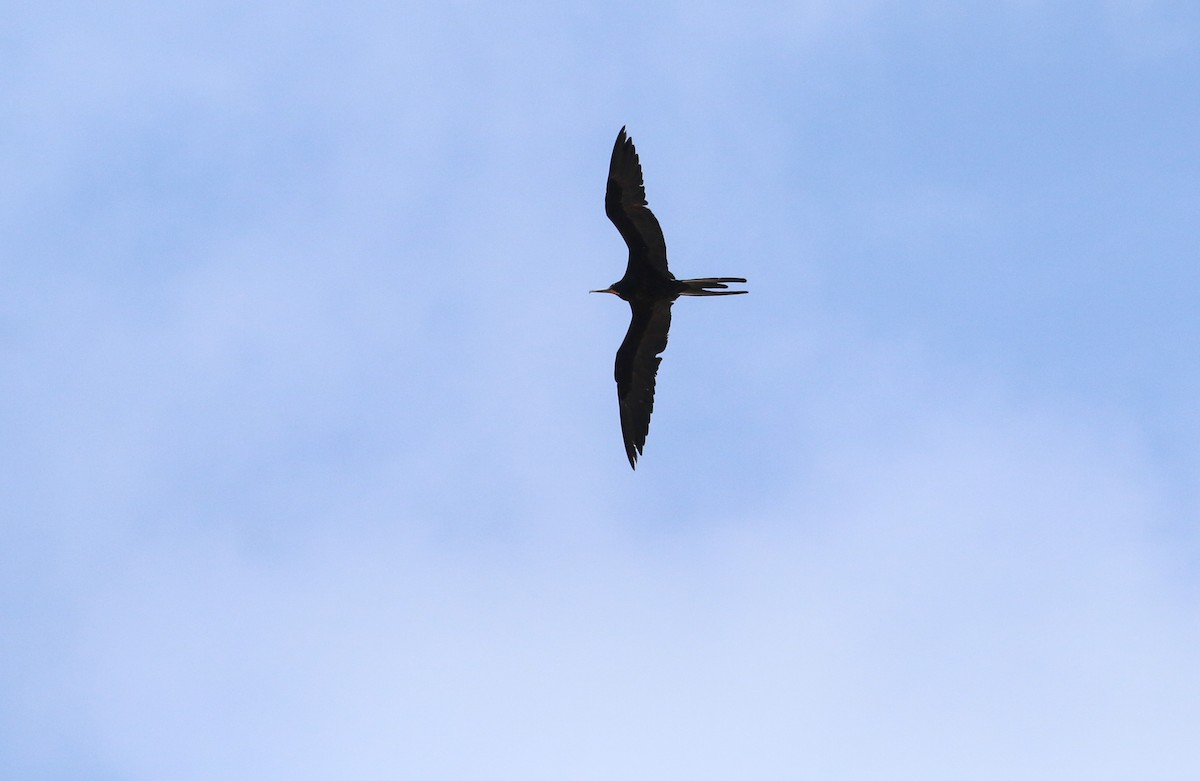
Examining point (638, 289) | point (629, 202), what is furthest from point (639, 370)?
point (629, 202)

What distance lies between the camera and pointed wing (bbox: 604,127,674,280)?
2159 centimetres

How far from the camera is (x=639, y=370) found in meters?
23.9

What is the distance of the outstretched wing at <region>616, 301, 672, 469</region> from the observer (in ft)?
77.2

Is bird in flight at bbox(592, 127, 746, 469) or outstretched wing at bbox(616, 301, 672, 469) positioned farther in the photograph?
outstretched wing at bbox(616, 301, 672, 469)

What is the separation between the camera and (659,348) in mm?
23781

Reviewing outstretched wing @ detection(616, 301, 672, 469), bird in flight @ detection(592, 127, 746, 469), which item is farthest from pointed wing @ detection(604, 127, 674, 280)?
outstretched wing @ detection(616, 301, 672, 469)

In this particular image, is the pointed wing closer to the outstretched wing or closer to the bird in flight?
the bird in flight

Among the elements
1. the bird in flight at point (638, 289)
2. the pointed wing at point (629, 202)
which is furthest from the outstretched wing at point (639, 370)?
the pointed wing at point (629, 202)

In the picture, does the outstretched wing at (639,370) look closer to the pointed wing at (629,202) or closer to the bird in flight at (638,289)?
the bird in flight at (638,289)

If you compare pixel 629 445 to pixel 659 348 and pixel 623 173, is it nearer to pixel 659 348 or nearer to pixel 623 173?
pixel 659 348

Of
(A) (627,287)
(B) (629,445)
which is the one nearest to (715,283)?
(A) (627,287)

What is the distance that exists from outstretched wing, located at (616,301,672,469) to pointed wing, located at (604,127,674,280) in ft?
5.66

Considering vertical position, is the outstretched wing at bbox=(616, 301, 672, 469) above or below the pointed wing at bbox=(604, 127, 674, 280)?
below

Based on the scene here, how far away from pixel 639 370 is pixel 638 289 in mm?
1847
